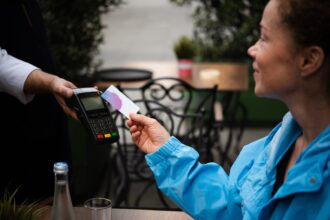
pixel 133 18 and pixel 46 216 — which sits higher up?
pixel 133 18

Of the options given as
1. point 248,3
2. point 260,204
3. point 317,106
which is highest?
point 248,3

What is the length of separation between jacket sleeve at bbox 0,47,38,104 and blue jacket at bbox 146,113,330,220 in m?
0.74

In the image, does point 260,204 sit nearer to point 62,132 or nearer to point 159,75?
point 62,132

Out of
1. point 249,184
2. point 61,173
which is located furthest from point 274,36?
point 61,173

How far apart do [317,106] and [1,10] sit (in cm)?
132

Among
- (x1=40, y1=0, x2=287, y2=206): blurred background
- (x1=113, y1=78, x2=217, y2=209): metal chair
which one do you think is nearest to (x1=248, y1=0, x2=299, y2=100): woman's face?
(x1=113, y1=78, x2=217, y2=209): metal chair

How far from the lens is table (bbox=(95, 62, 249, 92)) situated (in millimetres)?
3623

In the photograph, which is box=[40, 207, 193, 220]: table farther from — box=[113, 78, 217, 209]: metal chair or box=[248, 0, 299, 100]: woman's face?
box=[113, 78, 217, 209]: metal chair

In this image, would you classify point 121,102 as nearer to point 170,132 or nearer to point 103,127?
point 103,127

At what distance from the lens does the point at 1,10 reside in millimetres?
2002

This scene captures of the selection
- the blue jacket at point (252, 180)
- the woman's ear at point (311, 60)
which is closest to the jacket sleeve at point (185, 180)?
the blue jacket at point (252, 180)

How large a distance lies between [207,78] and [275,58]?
8.50 ft

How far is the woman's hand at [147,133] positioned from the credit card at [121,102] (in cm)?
2

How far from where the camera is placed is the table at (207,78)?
3.62 m
